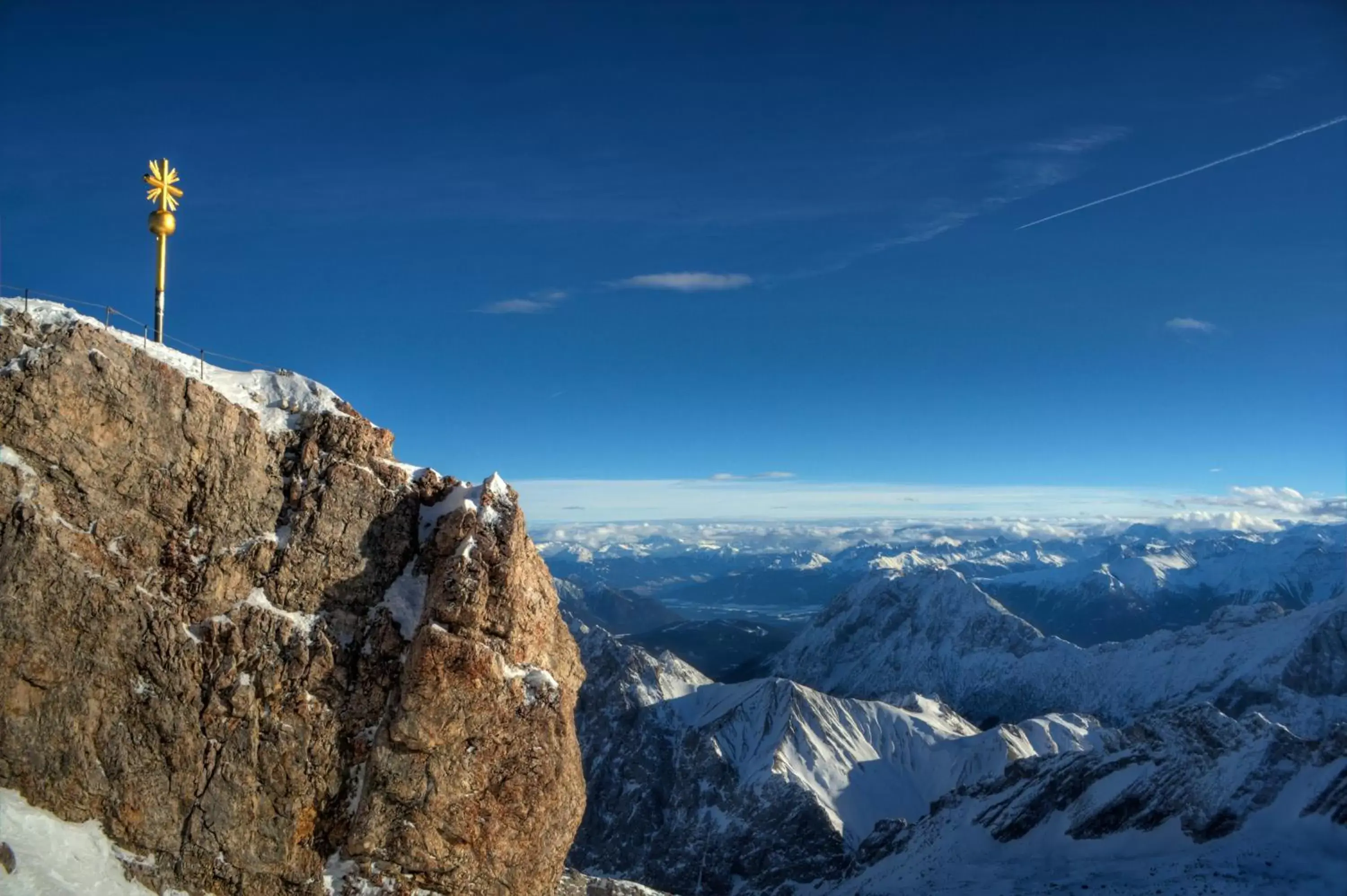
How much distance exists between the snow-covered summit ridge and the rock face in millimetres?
127

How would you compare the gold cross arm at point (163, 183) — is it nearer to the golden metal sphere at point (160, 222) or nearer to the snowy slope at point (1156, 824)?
the golden metal sphere at point (160, 222)

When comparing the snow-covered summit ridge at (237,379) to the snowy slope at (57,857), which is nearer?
the snowy slope at (57,857)

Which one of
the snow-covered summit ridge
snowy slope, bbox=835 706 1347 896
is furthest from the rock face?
snowy slope, bbox=835 706 1347 896

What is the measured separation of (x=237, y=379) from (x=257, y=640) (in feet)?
37.5

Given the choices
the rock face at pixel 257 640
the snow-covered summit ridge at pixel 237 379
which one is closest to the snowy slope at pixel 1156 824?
the rock face at pixel 257 640

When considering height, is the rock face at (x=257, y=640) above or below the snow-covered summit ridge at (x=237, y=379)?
below

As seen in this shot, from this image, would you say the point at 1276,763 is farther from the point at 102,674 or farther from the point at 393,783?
the point at 102,674

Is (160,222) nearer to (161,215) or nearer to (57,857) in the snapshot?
(161,215)

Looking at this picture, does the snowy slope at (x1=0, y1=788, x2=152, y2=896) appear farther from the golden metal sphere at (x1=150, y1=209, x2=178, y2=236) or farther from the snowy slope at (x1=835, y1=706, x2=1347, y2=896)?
the snowy slope at (x1=835, y1=706, x2=1347, y2=896)

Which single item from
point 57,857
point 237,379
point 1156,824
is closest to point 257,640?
point 57,857

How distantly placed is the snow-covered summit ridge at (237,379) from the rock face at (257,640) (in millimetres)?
127

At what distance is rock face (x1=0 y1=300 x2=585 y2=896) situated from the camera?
108 feet

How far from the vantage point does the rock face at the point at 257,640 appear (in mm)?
32781

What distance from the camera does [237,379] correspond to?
127 feet
